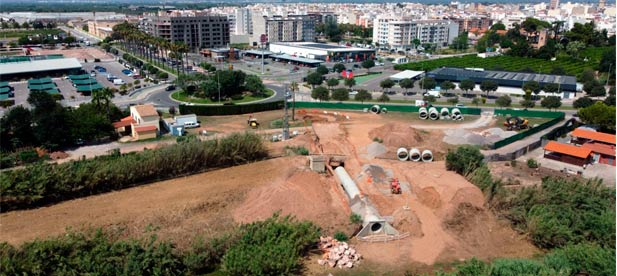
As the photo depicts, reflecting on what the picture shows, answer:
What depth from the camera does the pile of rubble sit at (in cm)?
2167

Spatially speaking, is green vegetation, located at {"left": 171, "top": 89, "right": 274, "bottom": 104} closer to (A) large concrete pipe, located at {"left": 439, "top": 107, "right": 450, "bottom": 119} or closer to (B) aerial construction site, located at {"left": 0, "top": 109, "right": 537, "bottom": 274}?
(B) aerial construction site, located at {"left": 0, "top": 109, "right": 537, "bottom": 274}

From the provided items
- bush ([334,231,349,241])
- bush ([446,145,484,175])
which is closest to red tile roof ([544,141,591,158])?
bush ([446,145,484,175])

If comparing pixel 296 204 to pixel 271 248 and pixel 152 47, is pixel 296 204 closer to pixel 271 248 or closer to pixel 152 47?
pixel 271 248

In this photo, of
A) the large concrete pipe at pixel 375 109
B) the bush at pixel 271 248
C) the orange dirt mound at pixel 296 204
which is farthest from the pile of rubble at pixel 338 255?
the large concrete pipe at pixel 375 109

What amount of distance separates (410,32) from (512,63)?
34614 mm

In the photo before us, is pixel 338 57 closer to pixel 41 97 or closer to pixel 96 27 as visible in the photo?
pixel 41 97

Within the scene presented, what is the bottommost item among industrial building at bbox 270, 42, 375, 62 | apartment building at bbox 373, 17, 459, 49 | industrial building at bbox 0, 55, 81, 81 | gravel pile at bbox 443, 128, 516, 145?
gravel pile at bbox 443, 128, 516, 145

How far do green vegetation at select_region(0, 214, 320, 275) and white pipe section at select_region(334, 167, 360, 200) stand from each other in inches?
257

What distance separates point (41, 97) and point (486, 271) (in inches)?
1441

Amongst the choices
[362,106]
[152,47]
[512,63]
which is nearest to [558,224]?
[362,106]

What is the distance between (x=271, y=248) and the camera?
788 inches

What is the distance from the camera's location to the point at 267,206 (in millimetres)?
26484

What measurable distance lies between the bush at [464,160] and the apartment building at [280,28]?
100 metres

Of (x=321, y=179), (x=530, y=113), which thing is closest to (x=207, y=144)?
(x=321, y=179)
